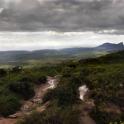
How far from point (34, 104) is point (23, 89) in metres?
8.29

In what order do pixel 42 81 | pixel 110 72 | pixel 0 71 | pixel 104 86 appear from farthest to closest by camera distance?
pixel 0 71
pixel 42 81
pixel 110 72
pixel 104 86

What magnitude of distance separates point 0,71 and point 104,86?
4768cm

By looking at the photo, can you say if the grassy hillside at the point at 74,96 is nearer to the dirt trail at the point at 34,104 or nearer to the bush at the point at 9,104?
the bush at the point at 9,104

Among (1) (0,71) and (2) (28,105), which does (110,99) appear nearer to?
(2) (28,105)

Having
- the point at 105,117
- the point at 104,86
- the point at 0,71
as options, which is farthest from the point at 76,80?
the point at 0,71

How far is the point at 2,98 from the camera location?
8919cm

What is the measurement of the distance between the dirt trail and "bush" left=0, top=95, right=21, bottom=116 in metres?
1.56

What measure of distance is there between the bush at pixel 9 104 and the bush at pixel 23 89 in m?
4.09

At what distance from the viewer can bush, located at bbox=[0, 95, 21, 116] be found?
84.5 metres

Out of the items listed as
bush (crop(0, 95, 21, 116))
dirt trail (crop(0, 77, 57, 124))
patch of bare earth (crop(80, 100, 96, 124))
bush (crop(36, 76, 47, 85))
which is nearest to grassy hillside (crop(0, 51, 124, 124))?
bush (crop(0, 95, 21, 116))

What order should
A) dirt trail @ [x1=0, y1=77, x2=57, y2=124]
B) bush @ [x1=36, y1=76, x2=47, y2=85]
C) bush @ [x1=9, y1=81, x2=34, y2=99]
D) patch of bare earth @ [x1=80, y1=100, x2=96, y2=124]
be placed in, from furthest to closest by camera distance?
bush @ [x1=36, y1=76, x2=47, y2=85] → bush @ [x1=9, y1=81, x2=34, y2=99] → dirt trail @ [x1=0, y1=77, x2=57, y2=124] → patch of bare earth @ [x1=80, y1=100, x2=96, y2=124]

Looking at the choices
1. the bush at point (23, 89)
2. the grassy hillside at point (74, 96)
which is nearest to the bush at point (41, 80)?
the grassy hillside at point (74, 96)

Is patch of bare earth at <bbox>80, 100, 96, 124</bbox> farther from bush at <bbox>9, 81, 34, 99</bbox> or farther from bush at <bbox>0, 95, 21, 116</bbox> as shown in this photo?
bush at <bbox>9, 81, 34, 99</bbox>

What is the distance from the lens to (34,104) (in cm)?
8788
